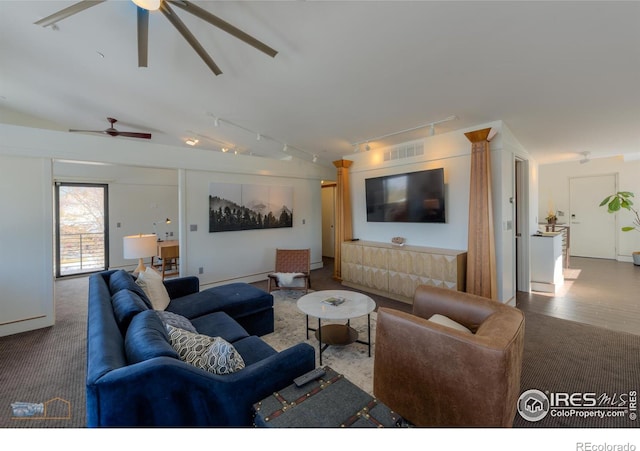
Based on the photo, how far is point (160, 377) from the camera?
117cm

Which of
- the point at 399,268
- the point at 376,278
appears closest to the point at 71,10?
the point at 399,268

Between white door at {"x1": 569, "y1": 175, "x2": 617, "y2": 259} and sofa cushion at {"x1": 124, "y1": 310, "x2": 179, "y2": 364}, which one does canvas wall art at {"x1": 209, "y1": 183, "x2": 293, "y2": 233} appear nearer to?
sofa cushion at {"x1": 124, "y1": 310, "x2": 179, "y2": 364}

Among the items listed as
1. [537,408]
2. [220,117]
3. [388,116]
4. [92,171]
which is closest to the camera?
[537,408]

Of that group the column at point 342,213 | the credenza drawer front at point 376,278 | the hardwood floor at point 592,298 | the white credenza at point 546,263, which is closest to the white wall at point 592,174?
the hardwood floor at point 592,298

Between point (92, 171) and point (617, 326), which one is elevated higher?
point (92, 171)

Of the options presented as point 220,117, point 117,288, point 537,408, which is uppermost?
point 220,117

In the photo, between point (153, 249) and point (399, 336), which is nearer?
point (399, 336)

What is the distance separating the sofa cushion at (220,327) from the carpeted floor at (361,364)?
646 millimetres

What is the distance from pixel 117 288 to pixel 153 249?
1.13 m

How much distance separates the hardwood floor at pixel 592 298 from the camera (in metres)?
3.37

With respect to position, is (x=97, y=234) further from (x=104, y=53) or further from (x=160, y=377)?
(x=160, y=377)

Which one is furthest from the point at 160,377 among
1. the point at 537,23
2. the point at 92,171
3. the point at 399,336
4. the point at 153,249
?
the point at 92,171

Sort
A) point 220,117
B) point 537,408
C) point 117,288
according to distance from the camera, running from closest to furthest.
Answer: point 537,408, point 117,288, point 220,117

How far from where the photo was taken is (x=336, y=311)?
8.34 feet
